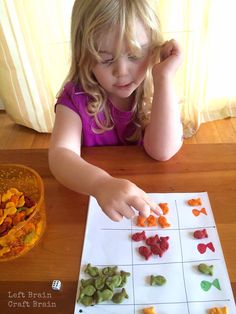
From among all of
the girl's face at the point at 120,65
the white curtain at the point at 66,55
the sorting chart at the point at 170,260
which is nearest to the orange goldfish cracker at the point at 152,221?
the sorting chart at the point at 170,260

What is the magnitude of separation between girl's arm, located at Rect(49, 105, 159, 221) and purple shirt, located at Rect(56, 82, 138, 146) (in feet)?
0.06

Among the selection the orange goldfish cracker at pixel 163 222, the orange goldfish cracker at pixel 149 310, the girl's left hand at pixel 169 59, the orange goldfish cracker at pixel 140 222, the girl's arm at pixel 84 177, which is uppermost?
the girl's left hand at pixel 169 59

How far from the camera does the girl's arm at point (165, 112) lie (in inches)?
27.6

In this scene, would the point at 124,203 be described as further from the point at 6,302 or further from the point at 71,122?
the point at 71,122

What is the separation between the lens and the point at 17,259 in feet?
1.73

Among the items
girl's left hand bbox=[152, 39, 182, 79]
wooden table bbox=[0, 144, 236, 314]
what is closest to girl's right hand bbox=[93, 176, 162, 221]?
wooden table bbox=[0, 144, 236, 314]

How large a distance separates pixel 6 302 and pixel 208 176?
0.43 meters

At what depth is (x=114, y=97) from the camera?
865mm

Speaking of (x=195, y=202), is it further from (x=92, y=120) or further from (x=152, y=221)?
(x=92, y=120)

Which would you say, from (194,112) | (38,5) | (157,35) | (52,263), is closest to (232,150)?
(157,35)

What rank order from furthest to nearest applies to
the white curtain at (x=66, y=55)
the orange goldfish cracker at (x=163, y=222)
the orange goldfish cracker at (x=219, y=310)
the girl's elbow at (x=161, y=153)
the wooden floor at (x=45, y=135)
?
the wooden floor at (x=45, y=135), the white curtain at (x=66, y=55), the girl's elbow at (x=161, y=153), the orange goldfish cracker at (x=163, y=222), the orange goldfish cracker at (x=219, y=310)

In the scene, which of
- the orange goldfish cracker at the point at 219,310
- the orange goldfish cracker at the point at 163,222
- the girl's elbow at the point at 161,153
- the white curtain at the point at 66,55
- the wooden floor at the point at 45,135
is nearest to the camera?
the orange goldfish cracker at the point at 219,310

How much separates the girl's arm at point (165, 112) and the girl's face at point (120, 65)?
0.04 m

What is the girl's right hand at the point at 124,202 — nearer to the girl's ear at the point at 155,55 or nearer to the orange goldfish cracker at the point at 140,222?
the orange goldfish cracker at the point at 140,222
